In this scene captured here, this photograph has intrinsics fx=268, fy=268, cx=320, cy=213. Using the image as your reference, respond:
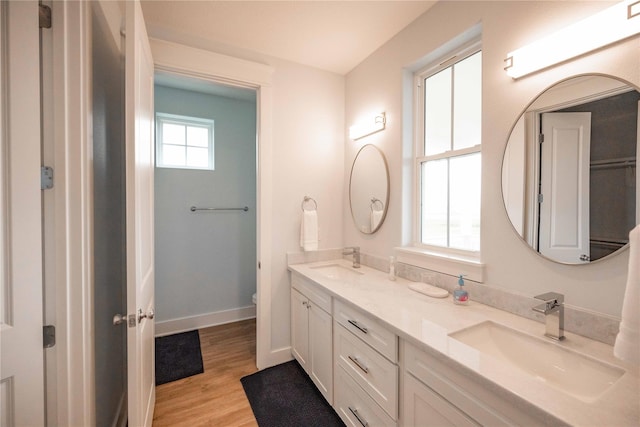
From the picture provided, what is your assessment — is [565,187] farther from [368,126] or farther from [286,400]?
[286,400]

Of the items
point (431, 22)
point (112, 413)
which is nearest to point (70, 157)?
point (112, 413)

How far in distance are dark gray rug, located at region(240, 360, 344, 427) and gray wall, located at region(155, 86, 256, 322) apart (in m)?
1.25

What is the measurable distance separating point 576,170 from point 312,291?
5.26 ft

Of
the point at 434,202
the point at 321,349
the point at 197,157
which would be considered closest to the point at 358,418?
the point at 321,349

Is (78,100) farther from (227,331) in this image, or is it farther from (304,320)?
(227,331)

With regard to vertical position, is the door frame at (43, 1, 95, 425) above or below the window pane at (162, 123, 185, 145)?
below

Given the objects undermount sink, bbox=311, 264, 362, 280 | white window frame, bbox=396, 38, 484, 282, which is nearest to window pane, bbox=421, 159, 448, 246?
white window frame, bbox=396, 38, 484, 282

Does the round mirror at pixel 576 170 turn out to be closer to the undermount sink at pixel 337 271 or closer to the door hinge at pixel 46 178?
the undermount sink at pixel 337 271

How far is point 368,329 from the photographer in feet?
4.54

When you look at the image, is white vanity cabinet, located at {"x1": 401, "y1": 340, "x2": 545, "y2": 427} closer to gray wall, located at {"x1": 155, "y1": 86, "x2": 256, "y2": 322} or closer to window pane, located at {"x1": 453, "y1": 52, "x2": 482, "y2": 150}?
window pane, located at {"x1": 453, "y1": 52, "x2": 482, "y2": 150}

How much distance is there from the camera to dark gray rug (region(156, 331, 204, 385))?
7.06 ft

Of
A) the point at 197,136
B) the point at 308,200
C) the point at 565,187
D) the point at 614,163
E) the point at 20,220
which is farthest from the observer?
the point at 197,136

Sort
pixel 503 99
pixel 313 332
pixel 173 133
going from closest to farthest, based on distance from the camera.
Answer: pixel 503 99
pixel 313 332
pixel 173 133

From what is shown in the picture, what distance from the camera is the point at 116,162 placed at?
64.9 inches
